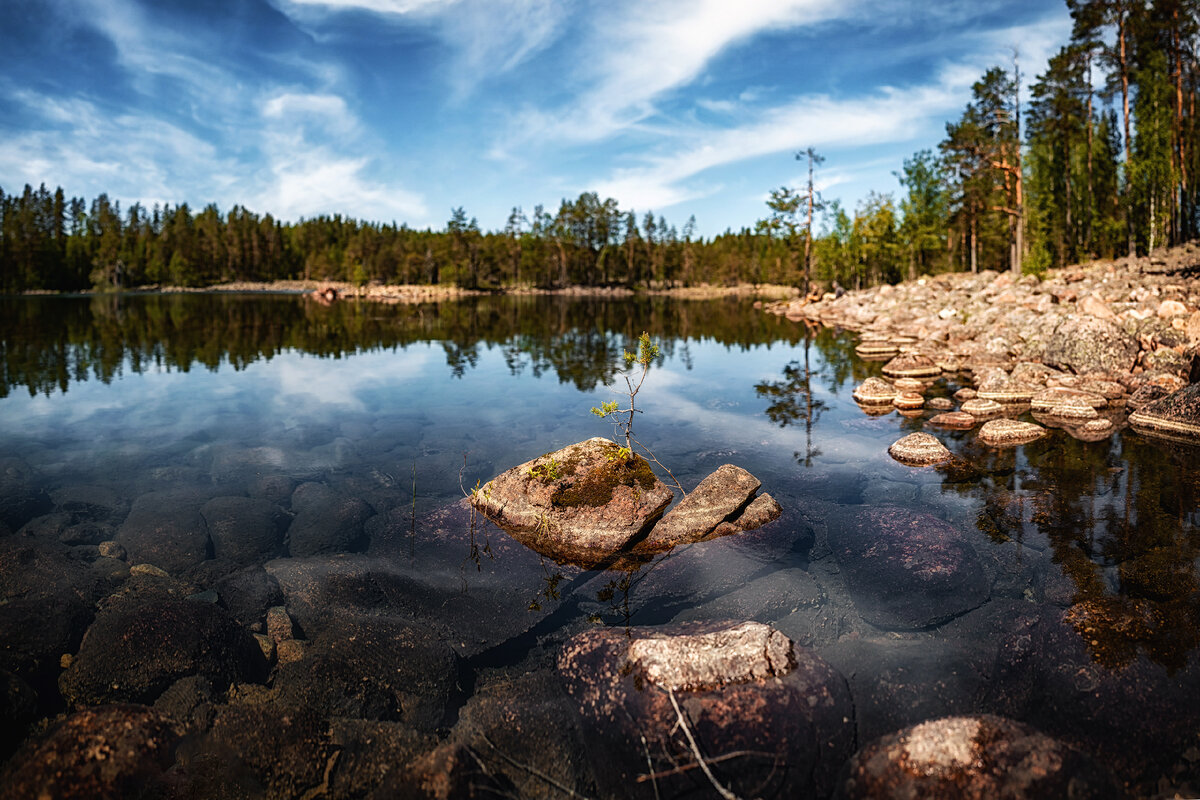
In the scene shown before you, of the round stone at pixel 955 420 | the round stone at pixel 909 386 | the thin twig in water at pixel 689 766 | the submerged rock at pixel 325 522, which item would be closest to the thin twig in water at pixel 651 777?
the thin twig in water at pixel 689 766

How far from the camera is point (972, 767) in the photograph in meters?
4.21

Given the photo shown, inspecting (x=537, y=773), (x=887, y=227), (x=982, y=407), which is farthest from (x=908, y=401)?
(x=887, y=227)

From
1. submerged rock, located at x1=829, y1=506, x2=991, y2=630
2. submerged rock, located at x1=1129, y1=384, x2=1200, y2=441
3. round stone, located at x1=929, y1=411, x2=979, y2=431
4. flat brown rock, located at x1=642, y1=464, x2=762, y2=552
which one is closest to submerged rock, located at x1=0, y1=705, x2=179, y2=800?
flat brown rock, located at x1=642, y1=464, x2=762, y2=552

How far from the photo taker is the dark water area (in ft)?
17.0

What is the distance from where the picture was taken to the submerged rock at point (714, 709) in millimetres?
4715

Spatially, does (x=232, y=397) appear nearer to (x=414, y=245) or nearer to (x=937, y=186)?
(x=937, y=186)

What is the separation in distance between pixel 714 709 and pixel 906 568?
437 cm

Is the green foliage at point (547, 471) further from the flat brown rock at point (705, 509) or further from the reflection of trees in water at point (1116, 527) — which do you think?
the reflection of trees in water at point (1116, 527)

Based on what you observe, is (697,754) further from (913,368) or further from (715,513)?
(913,368)

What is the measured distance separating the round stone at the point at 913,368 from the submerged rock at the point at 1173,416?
8.32m

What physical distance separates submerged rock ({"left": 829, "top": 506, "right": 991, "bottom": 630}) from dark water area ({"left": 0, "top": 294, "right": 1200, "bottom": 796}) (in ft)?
0.14

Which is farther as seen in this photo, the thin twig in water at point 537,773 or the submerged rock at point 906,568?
the submerged rock at point 906,568

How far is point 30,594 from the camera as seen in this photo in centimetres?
722

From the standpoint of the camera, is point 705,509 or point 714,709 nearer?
point 714,709
